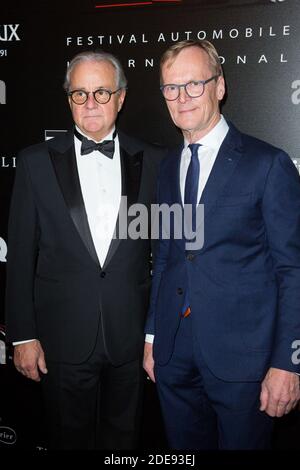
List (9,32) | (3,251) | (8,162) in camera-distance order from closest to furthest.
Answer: (9,32), (8,162), (3,251)

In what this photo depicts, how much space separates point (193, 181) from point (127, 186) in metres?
0.36

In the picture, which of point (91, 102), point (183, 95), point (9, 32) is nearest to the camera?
point (183, 95)

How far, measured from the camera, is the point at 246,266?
171 cm

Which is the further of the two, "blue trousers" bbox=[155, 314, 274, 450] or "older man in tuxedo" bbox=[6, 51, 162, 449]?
"older man in tuxedo" bbox=[6, 51, 162, 449]

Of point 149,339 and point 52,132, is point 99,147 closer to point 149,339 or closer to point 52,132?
point 52,132

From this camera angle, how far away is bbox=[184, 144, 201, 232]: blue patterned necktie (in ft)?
5.82

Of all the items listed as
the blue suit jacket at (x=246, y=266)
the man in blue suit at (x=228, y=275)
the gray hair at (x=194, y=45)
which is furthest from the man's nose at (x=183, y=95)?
the blue suit jacket at (x=246, y=266)

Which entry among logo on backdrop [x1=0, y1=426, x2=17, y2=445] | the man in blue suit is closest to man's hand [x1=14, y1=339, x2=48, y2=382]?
the man in blue suit

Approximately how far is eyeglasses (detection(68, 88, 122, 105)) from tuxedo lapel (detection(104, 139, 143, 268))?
24 cm

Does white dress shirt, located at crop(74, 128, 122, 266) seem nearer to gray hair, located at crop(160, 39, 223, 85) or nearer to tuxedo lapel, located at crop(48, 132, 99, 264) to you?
tuxedo lapel, located at crop(48, 132, 99, 264)

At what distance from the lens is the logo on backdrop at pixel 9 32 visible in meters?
2.59

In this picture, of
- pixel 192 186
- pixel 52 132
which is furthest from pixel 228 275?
pixel 52 132

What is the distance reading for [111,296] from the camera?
1991 millimetres
